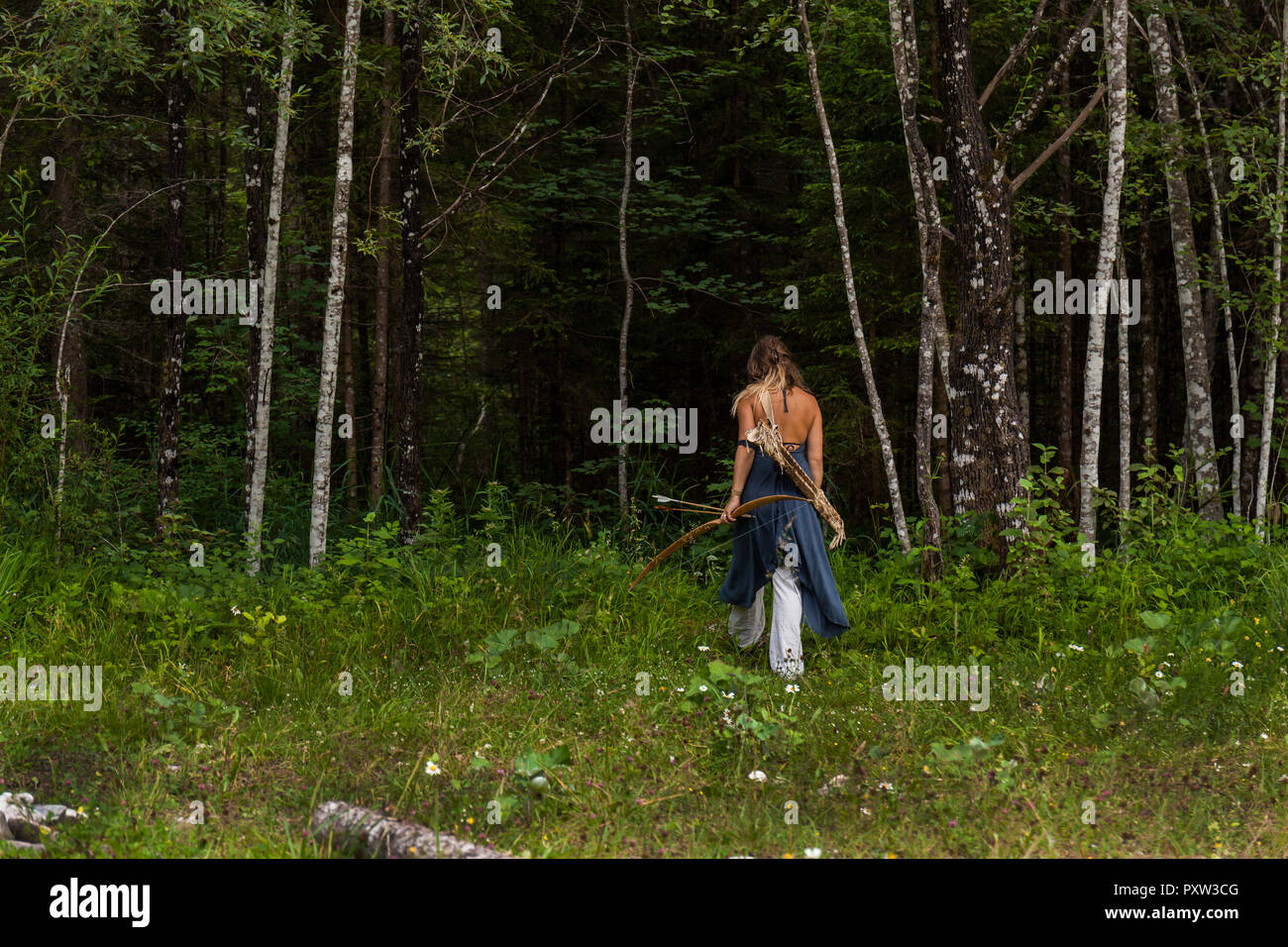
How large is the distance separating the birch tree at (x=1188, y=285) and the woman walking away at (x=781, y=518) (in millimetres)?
5245

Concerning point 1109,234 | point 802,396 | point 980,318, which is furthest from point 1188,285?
point 802,396

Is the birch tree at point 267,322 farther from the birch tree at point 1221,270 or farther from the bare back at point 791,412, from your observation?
the birch tree at point 1221,270

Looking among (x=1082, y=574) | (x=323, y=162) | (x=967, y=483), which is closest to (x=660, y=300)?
(x=323, y=162)

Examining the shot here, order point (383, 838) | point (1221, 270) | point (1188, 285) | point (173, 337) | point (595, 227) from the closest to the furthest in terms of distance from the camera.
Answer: point (383, 838) < point (173, 337) < point (1188, 285) < point (1221, 270) < point (595, 227)

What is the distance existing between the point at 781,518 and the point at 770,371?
108cm

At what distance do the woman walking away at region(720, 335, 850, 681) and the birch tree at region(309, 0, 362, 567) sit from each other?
3878 millimetres

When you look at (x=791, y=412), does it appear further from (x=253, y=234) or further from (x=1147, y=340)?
(x=1147, y=340)

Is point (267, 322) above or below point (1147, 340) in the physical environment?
below

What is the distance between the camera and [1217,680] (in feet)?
20.7

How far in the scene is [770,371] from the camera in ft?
24.2

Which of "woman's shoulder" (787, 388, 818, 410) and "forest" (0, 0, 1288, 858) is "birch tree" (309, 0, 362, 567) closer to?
"forest" (0, 0, 1288, 858)

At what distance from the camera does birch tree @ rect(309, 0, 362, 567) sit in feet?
29.2
